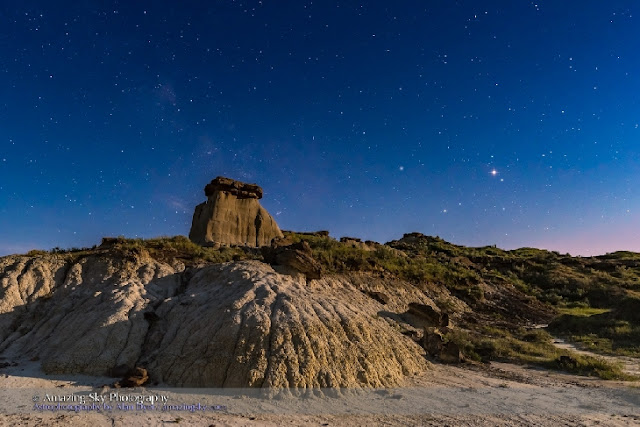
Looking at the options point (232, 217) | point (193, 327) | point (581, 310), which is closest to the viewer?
point (193, 327)

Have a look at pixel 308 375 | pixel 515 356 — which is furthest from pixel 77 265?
pixel 515 356

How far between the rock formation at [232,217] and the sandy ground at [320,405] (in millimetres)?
19091

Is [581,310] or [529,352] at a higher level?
[581,310]

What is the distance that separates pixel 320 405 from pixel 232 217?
23672mm

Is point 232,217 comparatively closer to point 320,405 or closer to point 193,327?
point 193,327

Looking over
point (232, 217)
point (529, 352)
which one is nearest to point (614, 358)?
point (529, 352)

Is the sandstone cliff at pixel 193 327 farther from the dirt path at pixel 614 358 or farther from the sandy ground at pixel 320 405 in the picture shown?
the dirt path at pixel 614 358

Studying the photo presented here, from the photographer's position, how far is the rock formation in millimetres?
30828

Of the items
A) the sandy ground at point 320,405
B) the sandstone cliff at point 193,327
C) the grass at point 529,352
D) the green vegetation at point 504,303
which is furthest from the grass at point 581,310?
the sandstone cliff at point 193,327

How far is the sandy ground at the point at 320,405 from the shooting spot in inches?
345

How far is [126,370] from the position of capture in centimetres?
1164

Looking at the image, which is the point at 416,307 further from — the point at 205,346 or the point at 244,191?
the point at 244,191

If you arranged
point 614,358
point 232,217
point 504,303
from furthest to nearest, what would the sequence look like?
1. point 232,217
2. point 504,303
3. point 614,358

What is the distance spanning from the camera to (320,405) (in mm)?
9719
